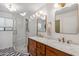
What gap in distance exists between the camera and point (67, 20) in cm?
195

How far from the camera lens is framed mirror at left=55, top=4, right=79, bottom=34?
72.6 inches

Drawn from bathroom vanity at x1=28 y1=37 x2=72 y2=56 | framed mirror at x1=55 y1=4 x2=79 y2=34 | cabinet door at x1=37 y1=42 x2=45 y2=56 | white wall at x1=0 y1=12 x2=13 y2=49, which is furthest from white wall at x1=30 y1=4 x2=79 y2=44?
white wall at x1=0 y1=12 x2=13 y2=49

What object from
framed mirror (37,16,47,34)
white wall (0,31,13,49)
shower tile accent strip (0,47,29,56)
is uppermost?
framed mirror (37,16,47,34)

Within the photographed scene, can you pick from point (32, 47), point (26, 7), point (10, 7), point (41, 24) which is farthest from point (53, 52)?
point (10, 7)

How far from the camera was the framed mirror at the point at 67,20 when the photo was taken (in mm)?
1843

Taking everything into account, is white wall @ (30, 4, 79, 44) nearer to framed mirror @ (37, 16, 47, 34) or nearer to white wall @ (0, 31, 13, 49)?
framed mirror @ (37, 16, 47, 34)

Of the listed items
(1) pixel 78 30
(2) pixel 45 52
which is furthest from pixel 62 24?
(2) pixel 45 52

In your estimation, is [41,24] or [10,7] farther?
[41,24]

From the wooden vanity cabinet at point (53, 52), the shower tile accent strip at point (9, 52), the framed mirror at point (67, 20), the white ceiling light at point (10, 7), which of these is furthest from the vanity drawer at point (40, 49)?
the white ceiling light at point (10, 7)

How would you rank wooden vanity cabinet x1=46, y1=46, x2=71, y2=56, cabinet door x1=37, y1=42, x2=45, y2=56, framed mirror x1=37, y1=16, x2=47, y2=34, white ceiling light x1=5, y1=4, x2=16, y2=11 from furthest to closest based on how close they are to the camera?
framed mirror x1=37, y1=16, x2=47, y2=34, cabinet door x1=37, y1=42, x2=45, y2=56, white ceiling light x1=5, y1=4, x2=16, y2=11, wooden vanity cabinet x1=46, y1=46, x2=71, y2=56

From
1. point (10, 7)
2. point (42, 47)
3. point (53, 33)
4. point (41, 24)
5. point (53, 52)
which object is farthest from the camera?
point (53, 33)

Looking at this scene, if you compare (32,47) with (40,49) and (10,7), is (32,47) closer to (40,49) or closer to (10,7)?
(40,49)

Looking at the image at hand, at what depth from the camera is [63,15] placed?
2.03 m

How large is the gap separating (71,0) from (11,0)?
108cm
